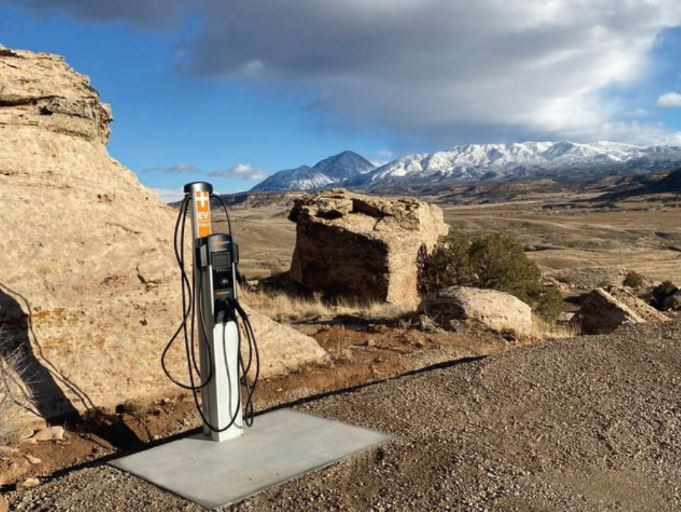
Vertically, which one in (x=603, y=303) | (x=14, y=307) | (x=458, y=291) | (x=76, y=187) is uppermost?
(x=76, y=187)

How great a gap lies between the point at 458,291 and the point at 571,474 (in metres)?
7.03

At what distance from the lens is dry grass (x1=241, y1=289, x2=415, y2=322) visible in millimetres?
13070

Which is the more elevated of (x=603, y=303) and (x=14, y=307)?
(x=14, y=307)

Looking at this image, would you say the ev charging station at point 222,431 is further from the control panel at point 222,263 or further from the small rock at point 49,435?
the small rock at point 49,435

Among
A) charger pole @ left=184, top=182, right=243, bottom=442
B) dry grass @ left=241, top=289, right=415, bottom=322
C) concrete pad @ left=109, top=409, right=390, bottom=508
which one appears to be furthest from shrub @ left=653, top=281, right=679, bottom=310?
charger pole @ left=184, top=182, right=243, bottom=442

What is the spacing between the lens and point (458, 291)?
1172cm

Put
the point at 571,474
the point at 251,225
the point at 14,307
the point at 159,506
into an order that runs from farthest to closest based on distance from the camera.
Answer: the point at 251,225 < the point at 14,307 < the point at 571,474 < the point at 159,506

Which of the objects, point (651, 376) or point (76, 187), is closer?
point (651, 376)

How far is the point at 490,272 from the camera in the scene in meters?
16.7

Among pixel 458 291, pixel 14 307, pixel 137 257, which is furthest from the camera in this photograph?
pixel 458 291

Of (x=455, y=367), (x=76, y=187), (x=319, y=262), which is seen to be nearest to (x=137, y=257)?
(x=76, y=187)

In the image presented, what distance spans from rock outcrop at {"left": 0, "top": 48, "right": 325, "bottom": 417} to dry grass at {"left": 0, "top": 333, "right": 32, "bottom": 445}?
0.42ft

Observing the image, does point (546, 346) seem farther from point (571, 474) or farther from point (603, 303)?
point (603, 303)

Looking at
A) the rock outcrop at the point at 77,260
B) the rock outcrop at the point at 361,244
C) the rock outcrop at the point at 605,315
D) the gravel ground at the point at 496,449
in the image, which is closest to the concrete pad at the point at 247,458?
the gravel ground at the point at 496,449
